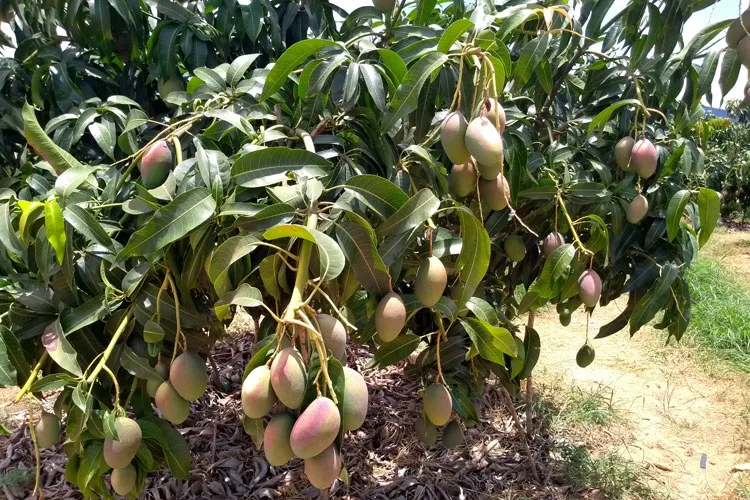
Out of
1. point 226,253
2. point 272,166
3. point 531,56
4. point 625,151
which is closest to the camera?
point 226,253

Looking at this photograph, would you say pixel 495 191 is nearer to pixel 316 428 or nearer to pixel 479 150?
pixel 479 150

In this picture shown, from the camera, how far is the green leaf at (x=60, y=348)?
108 cm

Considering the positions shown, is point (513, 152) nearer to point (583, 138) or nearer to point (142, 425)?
point (583, 138)

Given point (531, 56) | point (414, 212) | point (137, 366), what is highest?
point (531, 56)

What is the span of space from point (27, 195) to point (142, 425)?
66 centimetres

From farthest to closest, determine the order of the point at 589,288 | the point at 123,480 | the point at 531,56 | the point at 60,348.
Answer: the point at 589,288 → the point at 531,56 → the point at 123,480 → the point at 60,348

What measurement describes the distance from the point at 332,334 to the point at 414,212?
9.9 inches

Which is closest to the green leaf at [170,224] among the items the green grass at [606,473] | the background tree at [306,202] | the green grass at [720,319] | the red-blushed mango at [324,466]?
the background tree at [306,202]

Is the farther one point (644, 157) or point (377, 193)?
point (644, 157)

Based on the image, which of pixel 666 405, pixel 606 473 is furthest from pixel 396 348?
pixel 666 405

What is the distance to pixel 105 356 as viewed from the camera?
3.44ft

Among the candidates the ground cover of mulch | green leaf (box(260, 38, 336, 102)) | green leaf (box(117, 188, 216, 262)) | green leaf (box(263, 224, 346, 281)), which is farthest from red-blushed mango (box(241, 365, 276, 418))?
the ground cover of mulch

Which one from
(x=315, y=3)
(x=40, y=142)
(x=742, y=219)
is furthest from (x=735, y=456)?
(x=742, y=219)

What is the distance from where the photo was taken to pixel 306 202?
0.95 meters
